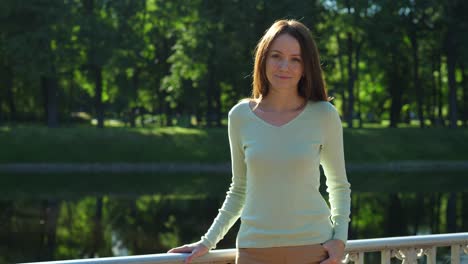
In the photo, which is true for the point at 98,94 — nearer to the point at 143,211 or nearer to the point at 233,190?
the point at 143,211

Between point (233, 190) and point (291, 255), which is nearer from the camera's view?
point (291, 255)

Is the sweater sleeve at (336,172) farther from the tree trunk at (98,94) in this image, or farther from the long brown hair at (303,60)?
the tree trunk at (98,94)

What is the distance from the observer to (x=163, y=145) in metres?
35.6

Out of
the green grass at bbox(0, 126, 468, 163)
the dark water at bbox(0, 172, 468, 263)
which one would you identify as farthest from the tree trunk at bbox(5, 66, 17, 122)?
the dark water at bbox(0, 172, 468, 263)

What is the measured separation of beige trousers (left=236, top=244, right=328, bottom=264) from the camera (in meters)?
3.39

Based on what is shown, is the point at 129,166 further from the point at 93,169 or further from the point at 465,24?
the point at 465,24

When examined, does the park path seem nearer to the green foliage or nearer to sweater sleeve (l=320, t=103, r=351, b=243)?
the green foliage

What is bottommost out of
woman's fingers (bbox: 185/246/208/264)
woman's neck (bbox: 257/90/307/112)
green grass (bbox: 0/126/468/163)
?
green grass (bbox: 0/126/468/163)

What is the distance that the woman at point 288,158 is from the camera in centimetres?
341

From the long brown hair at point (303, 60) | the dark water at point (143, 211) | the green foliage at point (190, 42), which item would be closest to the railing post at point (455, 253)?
the long brown hair at point (303, 60)

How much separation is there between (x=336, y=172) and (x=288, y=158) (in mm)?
311

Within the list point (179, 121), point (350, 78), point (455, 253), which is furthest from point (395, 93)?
point (455, 253)

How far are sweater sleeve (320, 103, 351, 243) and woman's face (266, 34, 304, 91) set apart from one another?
0.76ft

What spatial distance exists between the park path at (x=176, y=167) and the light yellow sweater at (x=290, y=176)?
2965 cm
